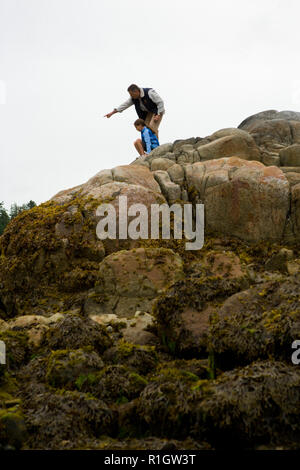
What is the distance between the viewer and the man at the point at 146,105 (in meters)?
19.8

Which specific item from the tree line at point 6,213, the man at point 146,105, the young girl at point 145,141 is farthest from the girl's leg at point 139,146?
the tree line at point 6,213

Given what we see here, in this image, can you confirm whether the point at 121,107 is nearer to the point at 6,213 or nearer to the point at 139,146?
the point at 139,146

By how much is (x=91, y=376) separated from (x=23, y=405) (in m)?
1.10

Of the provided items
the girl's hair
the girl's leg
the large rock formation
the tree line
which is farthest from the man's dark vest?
the tree line

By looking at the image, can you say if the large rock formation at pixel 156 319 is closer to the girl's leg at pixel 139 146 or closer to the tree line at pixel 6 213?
the girl's leg at pixel 139 146

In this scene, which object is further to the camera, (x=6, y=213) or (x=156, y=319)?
(x=6, y=213)

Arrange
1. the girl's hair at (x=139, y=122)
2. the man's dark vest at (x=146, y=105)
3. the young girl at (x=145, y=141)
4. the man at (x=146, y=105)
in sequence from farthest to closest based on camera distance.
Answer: the young girl at (x=145, y=141) < the girl's hair at (x=139, y=122) < the man's dark vest at (x=146, y=105) < the man at (x=146, y=105)

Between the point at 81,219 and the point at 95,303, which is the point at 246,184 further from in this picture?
the point at 95,303

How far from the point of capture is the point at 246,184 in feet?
49.8

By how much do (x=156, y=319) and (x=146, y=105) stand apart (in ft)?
42.4

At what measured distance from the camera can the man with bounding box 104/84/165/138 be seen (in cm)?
1977

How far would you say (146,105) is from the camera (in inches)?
797

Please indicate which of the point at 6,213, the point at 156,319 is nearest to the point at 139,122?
the point at 156,319

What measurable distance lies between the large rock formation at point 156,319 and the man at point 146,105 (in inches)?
113
